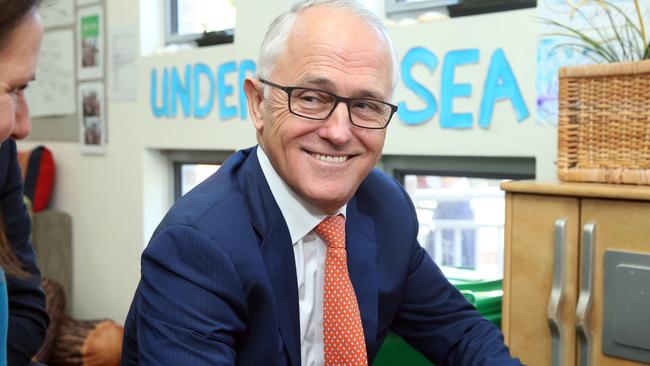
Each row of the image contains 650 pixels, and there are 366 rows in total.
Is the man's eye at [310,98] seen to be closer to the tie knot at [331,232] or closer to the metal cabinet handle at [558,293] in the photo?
the tie knot at [331,232]

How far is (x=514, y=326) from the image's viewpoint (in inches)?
72.1

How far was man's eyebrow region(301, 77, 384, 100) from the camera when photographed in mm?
1378

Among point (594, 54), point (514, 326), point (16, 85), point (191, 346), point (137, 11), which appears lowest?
point (514, 326)

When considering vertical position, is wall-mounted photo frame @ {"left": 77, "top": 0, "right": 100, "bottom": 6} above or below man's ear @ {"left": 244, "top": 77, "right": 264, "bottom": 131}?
above

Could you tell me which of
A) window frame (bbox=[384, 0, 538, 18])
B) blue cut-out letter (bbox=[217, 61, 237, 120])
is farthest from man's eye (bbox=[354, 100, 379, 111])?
blue cut-out letter (bbox=[217, 61, 237, 120])

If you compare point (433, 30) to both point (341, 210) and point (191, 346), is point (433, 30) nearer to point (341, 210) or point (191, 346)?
point (341, 210)

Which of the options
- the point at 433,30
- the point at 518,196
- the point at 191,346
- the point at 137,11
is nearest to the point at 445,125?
the point at 433,30

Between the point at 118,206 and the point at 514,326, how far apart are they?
272cm

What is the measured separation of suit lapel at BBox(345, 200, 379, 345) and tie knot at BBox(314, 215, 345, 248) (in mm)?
38

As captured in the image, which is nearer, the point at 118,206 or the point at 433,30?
the point at 433,30

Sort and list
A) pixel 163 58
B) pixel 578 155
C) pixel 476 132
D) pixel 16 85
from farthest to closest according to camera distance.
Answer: pixel 163 58
pixel 476 132
pixel 578 155
pixel 16 85

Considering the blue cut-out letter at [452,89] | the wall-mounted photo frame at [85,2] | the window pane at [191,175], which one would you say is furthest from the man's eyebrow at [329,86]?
the wall-mounted photo frame at [85,2]

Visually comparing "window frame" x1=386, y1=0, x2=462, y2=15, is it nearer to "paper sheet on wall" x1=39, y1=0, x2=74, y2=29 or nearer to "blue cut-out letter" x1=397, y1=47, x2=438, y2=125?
"blue cut-out letter" x1=397, y1=47, x2=438, y2=125

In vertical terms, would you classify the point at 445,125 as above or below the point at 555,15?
below
